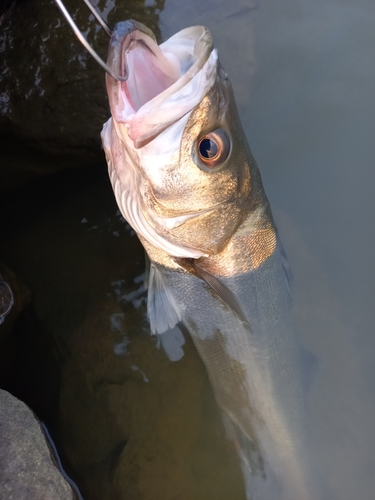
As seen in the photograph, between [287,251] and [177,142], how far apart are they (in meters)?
1.47

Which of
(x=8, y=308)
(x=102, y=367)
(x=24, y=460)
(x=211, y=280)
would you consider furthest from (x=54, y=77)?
(x=24, y=460)

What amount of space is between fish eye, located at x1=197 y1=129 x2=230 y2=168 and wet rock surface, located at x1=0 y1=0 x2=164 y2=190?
123 centimetres

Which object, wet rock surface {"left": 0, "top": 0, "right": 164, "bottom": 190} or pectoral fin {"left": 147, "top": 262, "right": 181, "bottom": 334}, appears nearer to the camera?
pectoral fin {"left": 147, "top": 262, "right": 181, "bottom": 334}

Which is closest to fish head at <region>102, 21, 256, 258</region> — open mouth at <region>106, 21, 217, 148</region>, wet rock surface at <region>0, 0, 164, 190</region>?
open mouth at <region>106, 21, 217, 148</region>

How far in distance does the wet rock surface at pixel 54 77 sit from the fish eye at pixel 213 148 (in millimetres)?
1235

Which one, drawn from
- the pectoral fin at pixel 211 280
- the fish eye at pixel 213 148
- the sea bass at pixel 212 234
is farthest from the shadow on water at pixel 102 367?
the fish eye at pixel 213 148

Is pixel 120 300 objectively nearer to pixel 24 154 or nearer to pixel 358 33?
pixel 24 154

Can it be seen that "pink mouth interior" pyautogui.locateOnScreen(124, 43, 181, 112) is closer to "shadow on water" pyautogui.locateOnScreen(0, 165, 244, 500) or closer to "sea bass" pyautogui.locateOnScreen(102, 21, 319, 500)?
"sea bass" pyautogui.locateOnScreen(102, 21, 319, 500)

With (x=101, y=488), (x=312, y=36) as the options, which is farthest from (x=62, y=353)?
(x=312, y=36)

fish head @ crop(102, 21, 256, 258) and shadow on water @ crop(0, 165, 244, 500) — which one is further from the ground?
fish head @ crop(102, 21, 256, 258)

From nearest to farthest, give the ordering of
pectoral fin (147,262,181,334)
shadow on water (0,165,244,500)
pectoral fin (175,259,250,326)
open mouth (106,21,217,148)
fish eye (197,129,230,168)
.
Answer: open mouth (106,21,217,148) < fish eye (197,129,230,168) < pectoral fin (175,259,250,326) < pectoral fin (147,262,181,334) < shadow on water (0,165,244,500)

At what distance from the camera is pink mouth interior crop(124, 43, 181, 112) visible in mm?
1675

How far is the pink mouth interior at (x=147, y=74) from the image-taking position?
167cm

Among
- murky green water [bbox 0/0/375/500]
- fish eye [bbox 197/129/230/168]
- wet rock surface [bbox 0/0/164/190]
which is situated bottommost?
murky green water [bbox 0/0/375/500]
